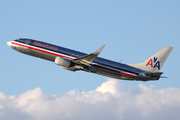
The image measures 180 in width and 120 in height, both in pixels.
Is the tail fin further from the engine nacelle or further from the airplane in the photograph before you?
the engine nacelle

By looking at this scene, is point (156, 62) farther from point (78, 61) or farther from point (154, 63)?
point (78, 61)

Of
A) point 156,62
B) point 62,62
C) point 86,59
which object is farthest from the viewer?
point 156,62

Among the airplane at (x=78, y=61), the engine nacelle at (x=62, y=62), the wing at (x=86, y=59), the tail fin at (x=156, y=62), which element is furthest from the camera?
the tail fin at (x=156, y=62)

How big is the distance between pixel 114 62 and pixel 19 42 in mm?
23384

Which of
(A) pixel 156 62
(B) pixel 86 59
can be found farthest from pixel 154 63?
(B) pixel 86 59

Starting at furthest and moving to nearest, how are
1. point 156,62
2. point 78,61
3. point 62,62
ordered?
point 156,62 → point 78,61 → point 62,62

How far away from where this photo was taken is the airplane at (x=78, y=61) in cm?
6419

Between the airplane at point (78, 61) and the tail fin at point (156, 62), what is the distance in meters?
2.03

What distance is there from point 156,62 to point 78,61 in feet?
67.1

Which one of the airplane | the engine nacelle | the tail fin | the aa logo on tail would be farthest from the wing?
the aa logo on tail

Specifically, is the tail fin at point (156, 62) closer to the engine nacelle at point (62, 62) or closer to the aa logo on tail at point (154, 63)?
the aa logo on tail at point (154, 63)

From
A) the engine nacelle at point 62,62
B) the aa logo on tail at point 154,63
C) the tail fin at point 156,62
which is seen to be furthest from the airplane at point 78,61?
the aa logo on tail at point 154,63

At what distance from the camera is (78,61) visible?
64.2m

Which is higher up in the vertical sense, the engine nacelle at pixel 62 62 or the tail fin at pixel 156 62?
the tail fin at pixel 156 62
